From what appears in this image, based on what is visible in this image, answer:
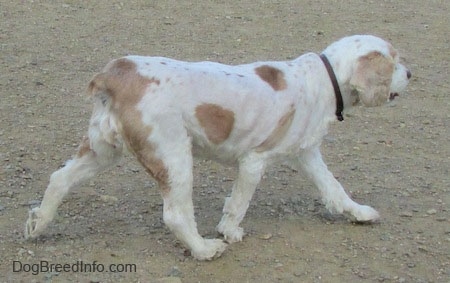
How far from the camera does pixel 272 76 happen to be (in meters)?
5.08

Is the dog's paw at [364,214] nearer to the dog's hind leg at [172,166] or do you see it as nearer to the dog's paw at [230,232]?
the dog's paw at [230,232]

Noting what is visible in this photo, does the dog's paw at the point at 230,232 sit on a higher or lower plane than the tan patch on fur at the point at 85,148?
lower

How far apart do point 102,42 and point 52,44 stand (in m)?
0.51

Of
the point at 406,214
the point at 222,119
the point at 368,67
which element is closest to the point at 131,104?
the point at 222,119

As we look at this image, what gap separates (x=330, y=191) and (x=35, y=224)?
1.77m

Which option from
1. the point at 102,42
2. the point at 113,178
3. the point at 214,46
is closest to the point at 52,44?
the point at 102,42

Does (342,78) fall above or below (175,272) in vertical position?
above

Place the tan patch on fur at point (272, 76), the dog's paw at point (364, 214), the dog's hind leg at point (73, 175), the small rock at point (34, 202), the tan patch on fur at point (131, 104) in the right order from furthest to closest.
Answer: the small rock at point (34, 202) → the dog's paw at point (364, 214) → the tan patch on fur at point (272, 76) → the dog's hind leg at point (73, 175) → the tan patch on fur at point (131, 104)

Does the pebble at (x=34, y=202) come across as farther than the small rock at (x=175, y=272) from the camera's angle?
Yes

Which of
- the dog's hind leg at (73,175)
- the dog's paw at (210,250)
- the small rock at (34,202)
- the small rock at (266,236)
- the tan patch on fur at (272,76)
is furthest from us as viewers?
the small rock at (34,202)

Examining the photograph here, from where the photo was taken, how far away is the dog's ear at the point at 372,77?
5133mm

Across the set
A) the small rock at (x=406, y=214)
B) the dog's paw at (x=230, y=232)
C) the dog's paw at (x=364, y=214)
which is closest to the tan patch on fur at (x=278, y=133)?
the dog's paw at (x=230, y=232)

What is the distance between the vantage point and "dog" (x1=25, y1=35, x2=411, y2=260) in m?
4.63

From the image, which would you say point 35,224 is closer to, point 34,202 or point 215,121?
point 34,202
